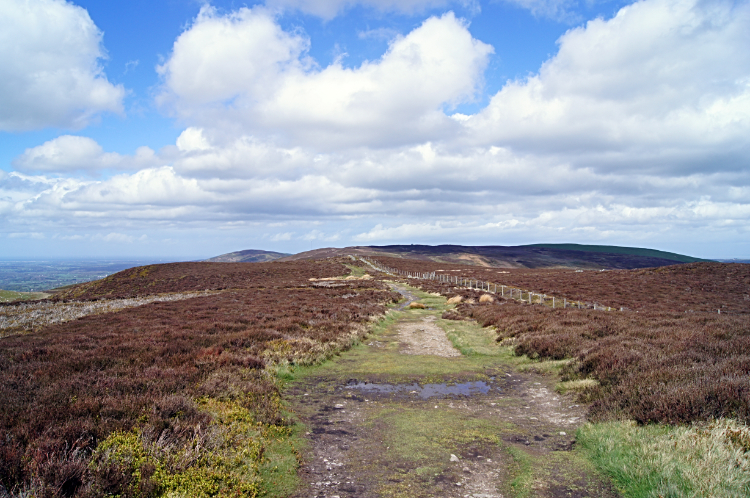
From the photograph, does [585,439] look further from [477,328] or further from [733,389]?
[477,328]

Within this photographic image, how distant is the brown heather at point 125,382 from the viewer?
507cm

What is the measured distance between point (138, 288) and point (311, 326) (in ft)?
180

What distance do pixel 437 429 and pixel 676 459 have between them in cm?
399

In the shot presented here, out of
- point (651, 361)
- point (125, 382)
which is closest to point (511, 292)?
point (651, 361)

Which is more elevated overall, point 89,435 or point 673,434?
point 89,435

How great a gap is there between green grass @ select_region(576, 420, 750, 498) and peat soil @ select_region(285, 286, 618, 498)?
0.39 meters

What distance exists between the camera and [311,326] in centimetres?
1925

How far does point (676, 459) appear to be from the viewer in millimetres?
5742

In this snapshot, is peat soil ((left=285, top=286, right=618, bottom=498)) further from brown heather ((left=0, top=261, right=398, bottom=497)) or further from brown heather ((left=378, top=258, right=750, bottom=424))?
brown heather ((left=0, top=261, right=398, bottom=497))

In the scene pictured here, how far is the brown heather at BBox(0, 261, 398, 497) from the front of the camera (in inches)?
200

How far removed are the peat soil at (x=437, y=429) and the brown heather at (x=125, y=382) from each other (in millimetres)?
1392

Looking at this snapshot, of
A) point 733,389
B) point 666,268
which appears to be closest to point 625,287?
point 666,268

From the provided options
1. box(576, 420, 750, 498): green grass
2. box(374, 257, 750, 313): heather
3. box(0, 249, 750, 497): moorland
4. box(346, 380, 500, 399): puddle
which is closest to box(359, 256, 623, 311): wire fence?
box(374, 257, 750, 313): heather

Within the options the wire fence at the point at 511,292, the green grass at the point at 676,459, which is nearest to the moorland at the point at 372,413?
the green grass at the point at 676,459
